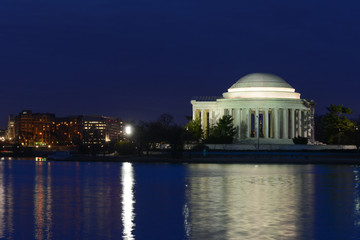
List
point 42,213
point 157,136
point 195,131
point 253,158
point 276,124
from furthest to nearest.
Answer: point 276,124 → point 195,131 → point 157,136 → point 253,158 → point 42,213

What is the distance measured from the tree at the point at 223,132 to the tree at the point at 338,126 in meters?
22.4

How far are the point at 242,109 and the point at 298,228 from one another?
12498 centimetres

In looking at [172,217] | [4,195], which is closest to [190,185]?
[4,195]

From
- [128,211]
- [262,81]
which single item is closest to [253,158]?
[262,81]

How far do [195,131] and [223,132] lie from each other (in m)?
7.15

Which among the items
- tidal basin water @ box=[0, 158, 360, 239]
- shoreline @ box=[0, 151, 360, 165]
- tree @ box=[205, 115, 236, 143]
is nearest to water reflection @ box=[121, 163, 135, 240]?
tidal basin water @ box=[0, 158, 360, 239]

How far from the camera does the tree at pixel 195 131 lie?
454 ft

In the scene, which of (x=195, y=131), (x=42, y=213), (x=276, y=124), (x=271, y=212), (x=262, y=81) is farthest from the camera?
(x=262, y=81)

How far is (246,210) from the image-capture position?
31344 millimetres

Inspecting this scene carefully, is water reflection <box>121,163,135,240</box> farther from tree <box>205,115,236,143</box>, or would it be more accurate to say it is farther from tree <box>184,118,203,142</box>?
tree <box>205,115,236,143</box>

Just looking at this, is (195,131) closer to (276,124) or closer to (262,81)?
(276,124)

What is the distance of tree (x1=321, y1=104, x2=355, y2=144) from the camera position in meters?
146

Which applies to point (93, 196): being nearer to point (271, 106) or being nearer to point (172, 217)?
point (172, 217)

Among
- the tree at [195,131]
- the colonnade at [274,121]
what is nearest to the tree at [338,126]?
the colonnade at [274,121]
